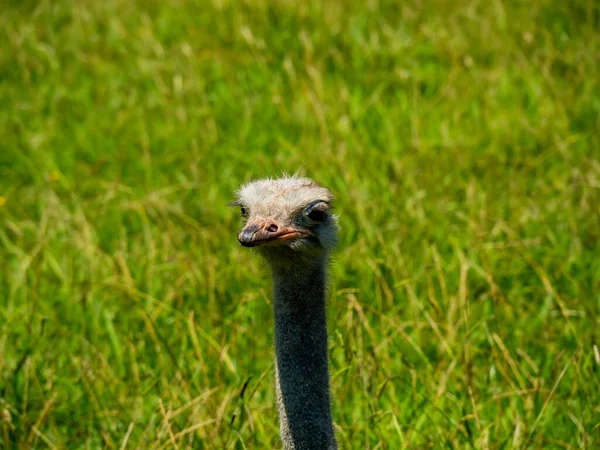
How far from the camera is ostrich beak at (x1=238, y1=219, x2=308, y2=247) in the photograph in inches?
82.6

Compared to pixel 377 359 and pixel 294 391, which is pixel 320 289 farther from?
pixel 377 359

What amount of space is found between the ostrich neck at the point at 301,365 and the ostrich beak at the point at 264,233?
0.12m

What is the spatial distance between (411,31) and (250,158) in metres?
1.84

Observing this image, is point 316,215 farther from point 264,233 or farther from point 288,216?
point 264,233

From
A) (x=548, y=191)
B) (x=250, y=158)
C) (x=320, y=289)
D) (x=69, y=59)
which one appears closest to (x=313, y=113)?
(x=250, y=158)

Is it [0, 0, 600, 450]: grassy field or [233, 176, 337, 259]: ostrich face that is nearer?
[233, 176, 337, 259]: ostrich face

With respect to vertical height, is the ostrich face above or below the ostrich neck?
above

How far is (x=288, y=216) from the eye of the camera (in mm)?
2223

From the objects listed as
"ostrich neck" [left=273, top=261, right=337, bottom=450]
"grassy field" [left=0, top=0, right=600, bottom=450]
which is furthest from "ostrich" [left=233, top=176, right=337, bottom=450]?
"grassy field" [left=0, top=0, right=600, bottom=450]

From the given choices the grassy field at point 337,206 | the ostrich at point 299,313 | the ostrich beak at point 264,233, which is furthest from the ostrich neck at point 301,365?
the grassy field at point 337,206

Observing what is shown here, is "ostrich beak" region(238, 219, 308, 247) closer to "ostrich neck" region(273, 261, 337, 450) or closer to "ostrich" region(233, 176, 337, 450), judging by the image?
"ostrich" region(233, 176, 337, 450)

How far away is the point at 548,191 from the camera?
4488mm

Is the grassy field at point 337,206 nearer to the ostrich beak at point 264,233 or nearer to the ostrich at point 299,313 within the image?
the ostrich at point 299,313

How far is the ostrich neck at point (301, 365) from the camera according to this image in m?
2.26
